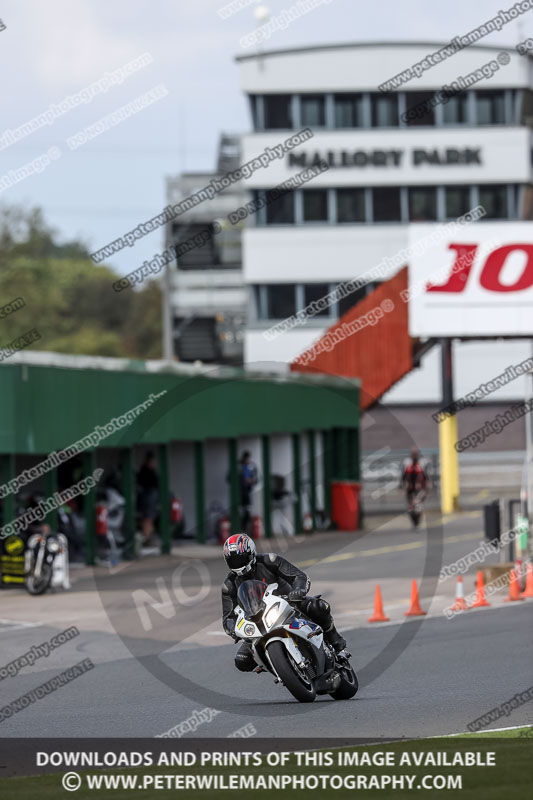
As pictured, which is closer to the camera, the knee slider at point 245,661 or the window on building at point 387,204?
the knee slider at point 245,661

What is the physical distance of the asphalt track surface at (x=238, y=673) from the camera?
11.5m

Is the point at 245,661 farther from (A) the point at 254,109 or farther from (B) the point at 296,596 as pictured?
(A) the point at 254,109

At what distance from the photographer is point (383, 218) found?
63531 mm

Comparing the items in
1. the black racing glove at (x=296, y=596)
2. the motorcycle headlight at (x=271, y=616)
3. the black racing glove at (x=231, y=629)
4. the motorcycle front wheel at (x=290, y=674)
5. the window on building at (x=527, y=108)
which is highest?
the window on building at (x=527, y=108)

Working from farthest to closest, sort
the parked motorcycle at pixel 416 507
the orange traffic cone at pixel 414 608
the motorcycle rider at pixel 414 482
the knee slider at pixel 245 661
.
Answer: the parked motorcycle at pixel 416 507 → the motorcycle rider at pixel 414 482 → the orange traffic cone at pixel 414 608 → the knee slider at pixel 245 661

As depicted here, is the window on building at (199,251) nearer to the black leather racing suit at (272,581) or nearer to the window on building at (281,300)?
the window on building at (281,300)

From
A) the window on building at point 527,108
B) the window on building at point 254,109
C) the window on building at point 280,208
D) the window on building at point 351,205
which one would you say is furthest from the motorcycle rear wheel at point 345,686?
the window on building at point 527,108

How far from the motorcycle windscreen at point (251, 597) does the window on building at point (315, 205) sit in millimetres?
52184

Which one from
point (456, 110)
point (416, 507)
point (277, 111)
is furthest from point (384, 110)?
point (416, 507)

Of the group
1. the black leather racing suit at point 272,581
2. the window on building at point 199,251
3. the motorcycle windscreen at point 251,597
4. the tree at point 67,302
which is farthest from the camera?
the tree at point 67,302

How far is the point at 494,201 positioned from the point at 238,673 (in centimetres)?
5145
